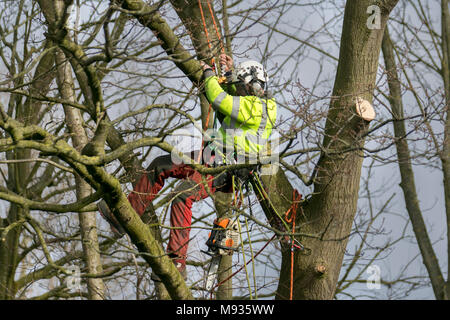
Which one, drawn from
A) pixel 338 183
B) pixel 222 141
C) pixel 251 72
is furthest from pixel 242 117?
pixel 338 183

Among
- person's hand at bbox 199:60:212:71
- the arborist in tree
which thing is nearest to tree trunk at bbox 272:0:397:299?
the arborist in tree

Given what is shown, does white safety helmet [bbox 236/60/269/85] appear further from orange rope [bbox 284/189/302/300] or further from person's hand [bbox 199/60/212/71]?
orange rope [bbox 284/189/302/300]

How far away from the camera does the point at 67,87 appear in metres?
7.06

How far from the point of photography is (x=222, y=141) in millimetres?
5457

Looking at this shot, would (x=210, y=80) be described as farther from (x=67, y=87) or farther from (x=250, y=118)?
(x=67, y=87)

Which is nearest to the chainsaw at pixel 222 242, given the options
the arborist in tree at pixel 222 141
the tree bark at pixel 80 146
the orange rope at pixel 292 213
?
the arborist in tree at pixel 222 141

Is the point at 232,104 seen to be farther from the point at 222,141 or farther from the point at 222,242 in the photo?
the point at 222,242


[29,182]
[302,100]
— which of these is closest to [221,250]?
[302,100]

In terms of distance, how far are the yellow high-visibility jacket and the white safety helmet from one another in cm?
16

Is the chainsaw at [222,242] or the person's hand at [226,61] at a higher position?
the person's hand at [226,61]

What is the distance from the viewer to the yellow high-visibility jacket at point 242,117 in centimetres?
533

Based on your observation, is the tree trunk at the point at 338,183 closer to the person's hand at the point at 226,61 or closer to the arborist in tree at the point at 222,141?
the arborist in tree at the point at 222,141

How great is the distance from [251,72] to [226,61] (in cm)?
34
